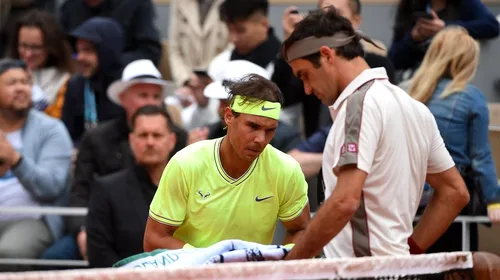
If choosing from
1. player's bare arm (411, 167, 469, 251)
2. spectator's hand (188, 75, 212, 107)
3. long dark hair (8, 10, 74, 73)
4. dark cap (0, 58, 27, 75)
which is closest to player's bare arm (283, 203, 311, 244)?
player's bare arm (411, 167, 469, 251)

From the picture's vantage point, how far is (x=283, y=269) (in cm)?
294

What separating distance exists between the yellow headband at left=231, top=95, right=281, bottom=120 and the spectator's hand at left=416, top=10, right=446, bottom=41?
113 inches

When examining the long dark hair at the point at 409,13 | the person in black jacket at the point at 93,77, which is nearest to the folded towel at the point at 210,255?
the long dark hair at the point at 409,13

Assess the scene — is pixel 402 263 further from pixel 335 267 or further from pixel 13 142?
pixel 13 142

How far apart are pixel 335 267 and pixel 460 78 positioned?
288 cm

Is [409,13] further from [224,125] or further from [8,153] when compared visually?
[8,153]

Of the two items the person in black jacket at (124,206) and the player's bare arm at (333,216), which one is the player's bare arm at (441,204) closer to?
the player's bare arm at (333,216)

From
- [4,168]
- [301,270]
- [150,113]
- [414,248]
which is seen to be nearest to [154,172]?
[150,113]

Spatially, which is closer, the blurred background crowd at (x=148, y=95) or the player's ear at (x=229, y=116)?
the player's ear at (x=229, y=116)

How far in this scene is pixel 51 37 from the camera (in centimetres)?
843

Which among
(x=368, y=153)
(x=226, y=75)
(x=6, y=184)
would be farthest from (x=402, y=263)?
(x=6, y=184)

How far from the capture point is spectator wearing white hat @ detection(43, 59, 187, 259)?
23.5 feet

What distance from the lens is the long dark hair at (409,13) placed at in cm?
696

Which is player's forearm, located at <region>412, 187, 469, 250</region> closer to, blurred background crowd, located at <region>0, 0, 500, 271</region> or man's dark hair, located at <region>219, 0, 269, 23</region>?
blurred background crowd, located at <region>0, 0, 500, 271</region>
